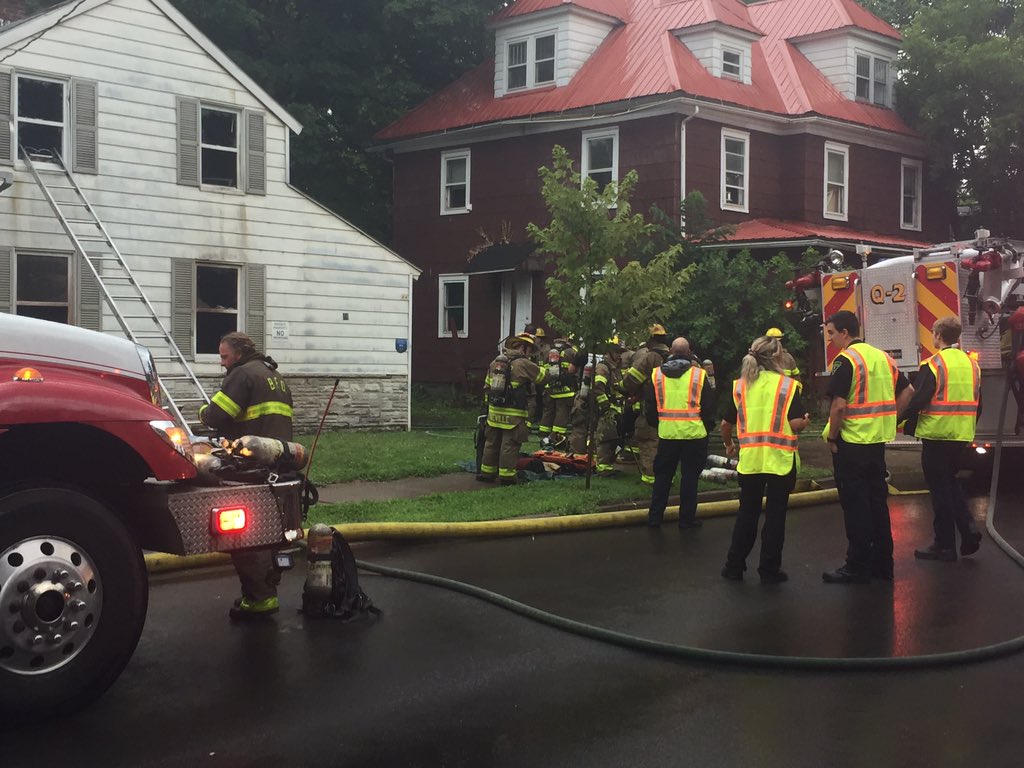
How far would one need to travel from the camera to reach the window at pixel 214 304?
1872 cm

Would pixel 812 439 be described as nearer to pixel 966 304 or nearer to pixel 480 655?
pixel 966 304

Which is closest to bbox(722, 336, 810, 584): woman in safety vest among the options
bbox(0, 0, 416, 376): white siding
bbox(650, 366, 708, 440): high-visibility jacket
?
bbox(650, 366, 708, 440): high-visibility jacket

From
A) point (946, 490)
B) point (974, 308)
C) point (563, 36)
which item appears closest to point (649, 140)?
point (563, 36)

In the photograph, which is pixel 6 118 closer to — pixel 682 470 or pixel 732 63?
pixel 682 470

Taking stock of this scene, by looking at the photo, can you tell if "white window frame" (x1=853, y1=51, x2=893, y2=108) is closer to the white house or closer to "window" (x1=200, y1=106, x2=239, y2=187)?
the white house

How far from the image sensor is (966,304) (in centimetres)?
1215

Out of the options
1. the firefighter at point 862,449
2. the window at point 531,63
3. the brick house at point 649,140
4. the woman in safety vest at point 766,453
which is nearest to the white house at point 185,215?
the brick house at point 649,140

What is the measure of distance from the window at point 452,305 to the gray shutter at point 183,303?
9590mm

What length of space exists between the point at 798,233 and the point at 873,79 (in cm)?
713

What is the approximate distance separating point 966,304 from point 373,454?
761cm

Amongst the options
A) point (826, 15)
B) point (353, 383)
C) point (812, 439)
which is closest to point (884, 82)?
point (826, 15)

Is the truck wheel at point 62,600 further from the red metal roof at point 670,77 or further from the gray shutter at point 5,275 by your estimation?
the red metal roof at point 670,77

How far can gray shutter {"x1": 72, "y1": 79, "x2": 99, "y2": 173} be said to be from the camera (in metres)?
17.3

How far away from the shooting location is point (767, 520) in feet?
26.6
